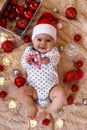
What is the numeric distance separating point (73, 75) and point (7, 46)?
32 centimetres

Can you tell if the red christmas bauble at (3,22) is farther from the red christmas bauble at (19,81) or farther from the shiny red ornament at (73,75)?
the shiny red ornament at (73,75)

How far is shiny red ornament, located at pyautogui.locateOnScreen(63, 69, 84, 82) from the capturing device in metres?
1.46

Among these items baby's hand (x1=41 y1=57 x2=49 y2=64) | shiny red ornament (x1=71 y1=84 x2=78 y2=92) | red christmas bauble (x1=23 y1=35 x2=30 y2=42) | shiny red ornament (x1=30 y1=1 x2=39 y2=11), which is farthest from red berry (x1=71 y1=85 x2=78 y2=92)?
shiny red ornament (x1=30 y1=1 x2=39 y2=11)

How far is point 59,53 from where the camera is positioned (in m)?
1.51

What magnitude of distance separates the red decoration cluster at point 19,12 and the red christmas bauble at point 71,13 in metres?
0.14

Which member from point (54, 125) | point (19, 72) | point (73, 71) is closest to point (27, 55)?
point (19, 72)

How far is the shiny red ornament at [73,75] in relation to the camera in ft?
4.77

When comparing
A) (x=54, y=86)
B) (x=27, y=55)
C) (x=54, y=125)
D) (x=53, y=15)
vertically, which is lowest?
(x=54, y=125)

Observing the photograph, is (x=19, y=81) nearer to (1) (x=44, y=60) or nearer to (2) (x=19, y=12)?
(1) (x=44, y=60)

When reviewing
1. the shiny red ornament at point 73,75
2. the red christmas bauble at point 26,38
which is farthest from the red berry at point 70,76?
the red christmas bauble at point 26,38

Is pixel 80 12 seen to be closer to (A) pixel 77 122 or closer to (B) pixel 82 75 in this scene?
(B) pixel 82 75

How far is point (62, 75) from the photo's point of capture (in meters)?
1.50

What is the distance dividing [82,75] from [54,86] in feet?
0.53

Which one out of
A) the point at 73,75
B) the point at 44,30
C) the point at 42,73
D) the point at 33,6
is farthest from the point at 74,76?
the point at 33,6
